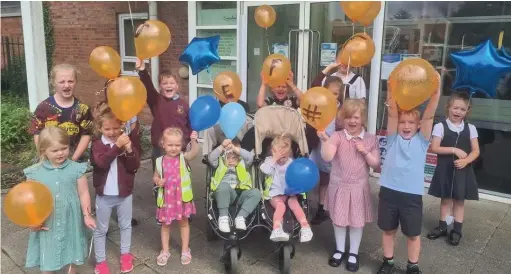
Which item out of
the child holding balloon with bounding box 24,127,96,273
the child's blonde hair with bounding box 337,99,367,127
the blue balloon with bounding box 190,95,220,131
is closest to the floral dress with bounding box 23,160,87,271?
the child holding balloon with bounding box 24,127,96,273

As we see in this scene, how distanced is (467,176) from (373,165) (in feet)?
3.67

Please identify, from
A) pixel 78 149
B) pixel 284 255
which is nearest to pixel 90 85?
pixel 78 149

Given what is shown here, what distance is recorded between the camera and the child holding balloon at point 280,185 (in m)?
3.18

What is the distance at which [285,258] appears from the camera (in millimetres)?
3162

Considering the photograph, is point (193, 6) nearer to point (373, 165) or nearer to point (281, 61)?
point (281, 61)

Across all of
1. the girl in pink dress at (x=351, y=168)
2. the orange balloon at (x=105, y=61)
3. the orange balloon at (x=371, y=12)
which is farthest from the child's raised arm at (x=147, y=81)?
the orange balloon at (x=371, y=12)

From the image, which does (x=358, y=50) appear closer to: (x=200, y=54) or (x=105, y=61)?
(x=200, y=54)

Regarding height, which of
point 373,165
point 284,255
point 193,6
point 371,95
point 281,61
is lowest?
point 284,255

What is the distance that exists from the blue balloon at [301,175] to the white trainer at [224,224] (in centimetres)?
56

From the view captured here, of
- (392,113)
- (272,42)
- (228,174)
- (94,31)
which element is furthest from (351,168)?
(94,31)

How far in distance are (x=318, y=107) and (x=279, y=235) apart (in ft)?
3.25

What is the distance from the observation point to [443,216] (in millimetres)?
3879

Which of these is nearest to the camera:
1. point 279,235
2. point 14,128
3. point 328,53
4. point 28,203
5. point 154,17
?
point 28,203

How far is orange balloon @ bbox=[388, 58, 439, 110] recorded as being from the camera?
8.89 ft
